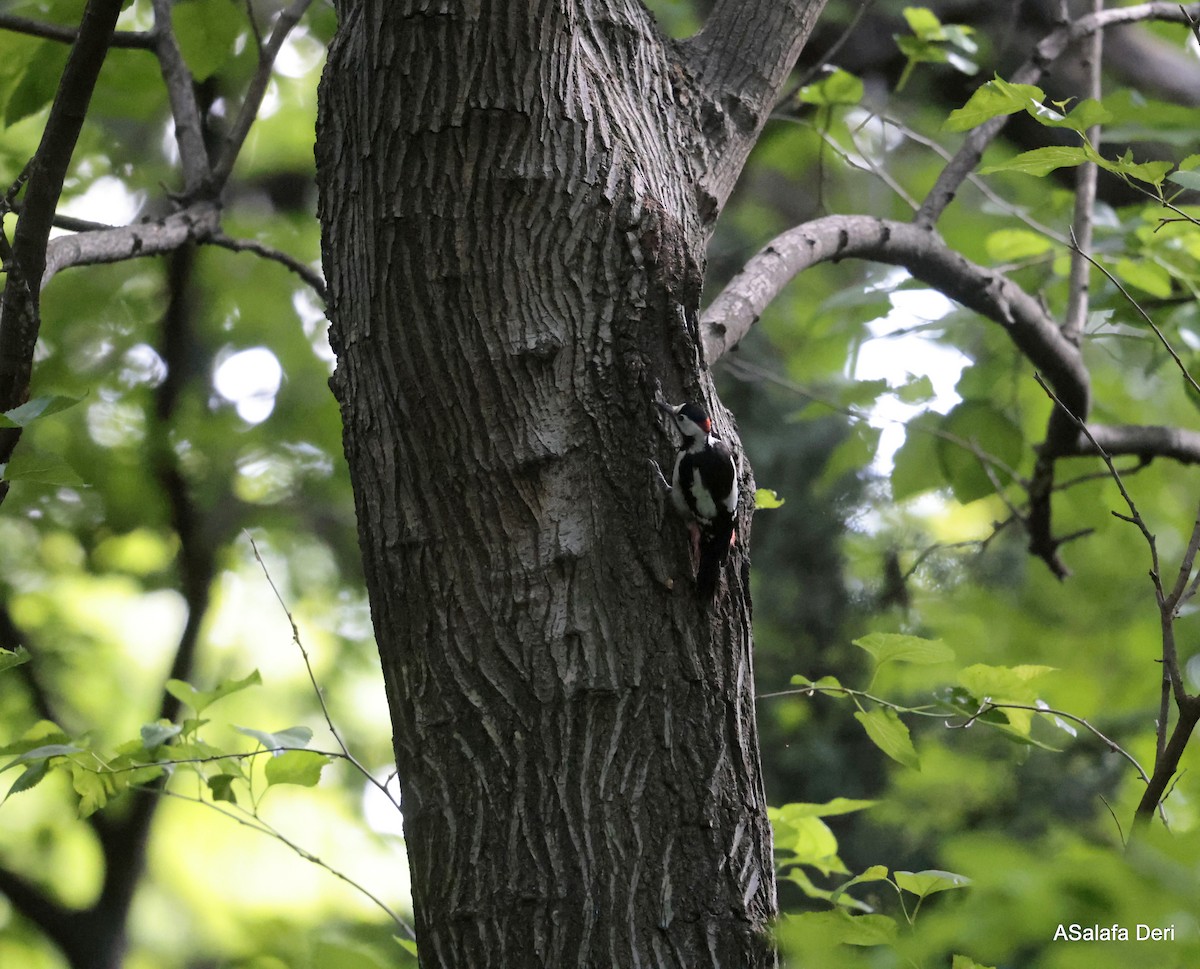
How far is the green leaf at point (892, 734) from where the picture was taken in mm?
1694

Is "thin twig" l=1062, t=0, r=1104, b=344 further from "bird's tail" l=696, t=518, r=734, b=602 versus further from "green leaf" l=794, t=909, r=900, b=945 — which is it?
"green leaf" l=794, t=909, r=900, b=945

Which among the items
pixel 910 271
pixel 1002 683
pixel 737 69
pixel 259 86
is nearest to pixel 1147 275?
pixel 910 271

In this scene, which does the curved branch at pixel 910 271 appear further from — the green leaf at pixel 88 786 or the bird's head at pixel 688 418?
the green leaf at pixel 88 786

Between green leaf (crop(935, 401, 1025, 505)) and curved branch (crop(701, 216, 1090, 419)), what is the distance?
0.19 metres

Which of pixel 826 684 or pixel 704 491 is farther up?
pixel 704 491

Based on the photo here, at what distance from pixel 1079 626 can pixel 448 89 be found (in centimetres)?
559

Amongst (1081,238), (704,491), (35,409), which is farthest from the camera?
(1081,238)

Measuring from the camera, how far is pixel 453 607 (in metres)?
1.41

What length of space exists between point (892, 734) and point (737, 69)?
52.2 inches

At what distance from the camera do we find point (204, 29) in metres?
2.45

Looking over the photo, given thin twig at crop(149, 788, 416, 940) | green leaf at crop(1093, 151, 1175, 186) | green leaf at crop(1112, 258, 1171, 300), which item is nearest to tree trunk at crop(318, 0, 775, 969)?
thin twig at crop(149, 788, 416, 940)

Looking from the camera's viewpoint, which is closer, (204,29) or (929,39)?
(204,29)

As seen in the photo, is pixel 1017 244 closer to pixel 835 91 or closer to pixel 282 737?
pixel 835 91

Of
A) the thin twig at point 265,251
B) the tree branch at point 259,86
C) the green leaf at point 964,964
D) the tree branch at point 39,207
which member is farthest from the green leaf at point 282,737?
the tree branch at point 259,86
